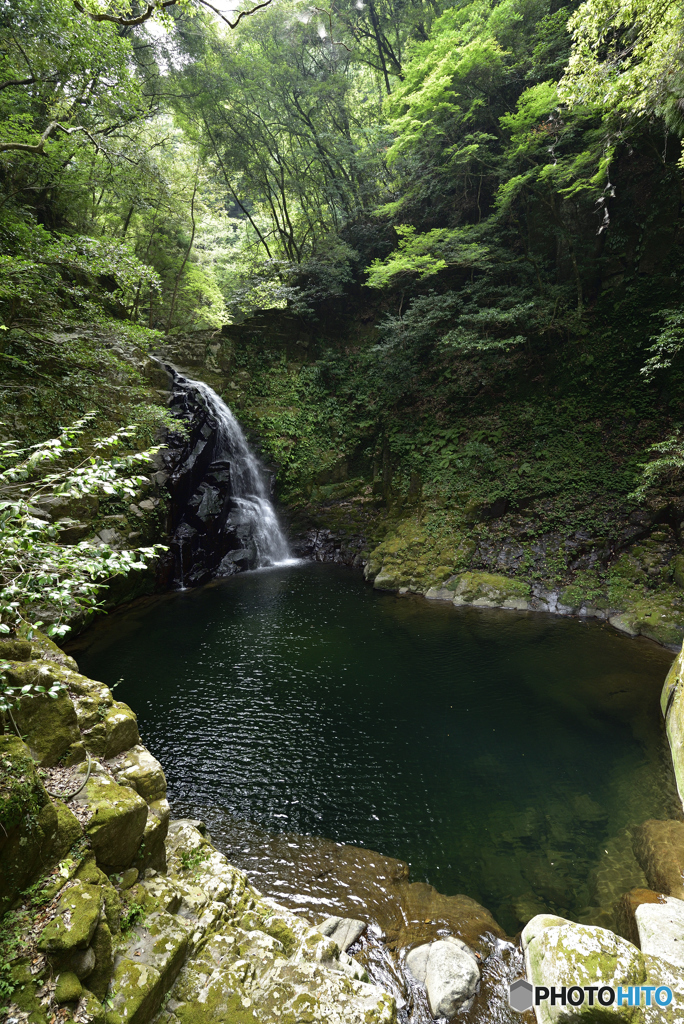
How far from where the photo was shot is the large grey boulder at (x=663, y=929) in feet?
10.2

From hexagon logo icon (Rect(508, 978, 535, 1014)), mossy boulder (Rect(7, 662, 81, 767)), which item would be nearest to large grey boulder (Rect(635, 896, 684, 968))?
hexagon logo icon (Rect(508, 978, 535, 1014))

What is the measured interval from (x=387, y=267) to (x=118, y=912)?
15.2 metres

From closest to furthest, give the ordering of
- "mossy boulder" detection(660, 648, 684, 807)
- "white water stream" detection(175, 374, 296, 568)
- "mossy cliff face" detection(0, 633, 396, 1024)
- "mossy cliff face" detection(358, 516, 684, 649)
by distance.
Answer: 1. "mossy cliff face" detection(0, 633, 396, 1024)
2. "mossy boulder" detection(660, 648, 684, 807)
3. "mossy cliff face" detection(358, 516, 684, 649)
4. "white water stream" detection(175, 374, 296, 568)

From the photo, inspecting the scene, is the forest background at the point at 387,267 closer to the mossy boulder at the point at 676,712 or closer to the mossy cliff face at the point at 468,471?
the mossy cliff face at the point at 468,471

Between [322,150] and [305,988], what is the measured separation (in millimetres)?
23707

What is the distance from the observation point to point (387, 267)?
13445 mm

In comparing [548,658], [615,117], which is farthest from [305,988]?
[615,117]

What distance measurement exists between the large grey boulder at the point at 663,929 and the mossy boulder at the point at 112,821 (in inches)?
154

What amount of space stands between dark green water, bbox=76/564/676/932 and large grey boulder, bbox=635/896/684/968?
1.47 feet

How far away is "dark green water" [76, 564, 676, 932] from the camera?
447 cm

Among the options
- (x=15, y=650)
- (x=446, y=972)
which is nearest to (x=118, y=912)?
(x=15, y=650)

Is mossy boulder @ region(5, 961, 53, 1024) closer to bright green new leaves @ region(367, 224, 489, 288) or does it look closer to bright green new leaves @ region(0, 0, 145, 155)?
bright green new leaves @ region(0, 0, 145, 155)

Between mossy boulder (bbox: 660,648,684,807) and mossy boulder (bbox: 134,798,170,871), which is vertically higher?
mossy boulder (bbox: 134,798,170,871)

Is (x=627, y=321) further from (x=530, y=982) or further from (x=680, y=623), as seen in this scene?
(x=530, y=982)
